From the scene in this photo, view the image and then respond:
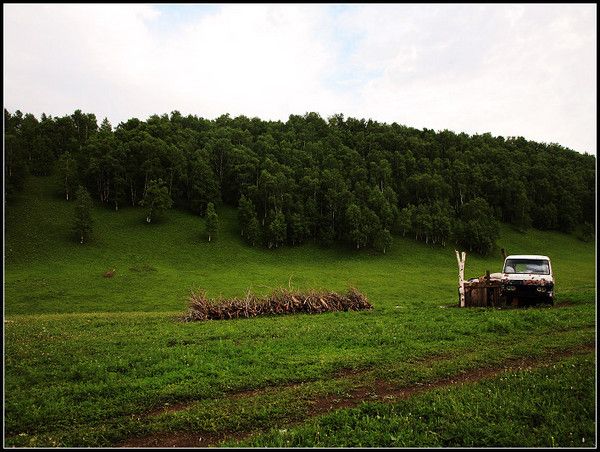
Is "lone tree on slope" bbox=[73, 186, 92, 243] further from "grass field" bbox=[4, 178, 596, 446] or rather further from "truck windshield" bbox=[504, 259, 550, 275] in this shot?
"truck windshield" bbox=[504, 259, 550, 275]

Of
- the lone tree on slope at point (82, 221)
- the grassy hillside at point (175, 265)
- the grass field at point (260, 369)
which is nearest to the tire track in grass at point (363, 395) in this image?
the grass field at point (260, 369)

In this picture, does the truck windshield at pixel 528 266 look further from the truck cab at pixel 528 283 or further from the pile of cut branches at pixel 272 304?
the pile of cut branches at pixel 272 304

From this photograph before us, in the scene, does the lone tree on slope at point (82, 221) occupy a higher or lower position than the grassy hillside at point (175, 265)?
higher

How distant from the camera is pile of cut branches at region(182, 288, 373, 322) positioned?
27.2 meters

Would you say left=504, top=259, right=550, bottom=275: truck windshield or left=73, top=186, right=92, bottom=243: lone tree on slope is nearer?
left=504, top=259, right=550, bottom=275: truck windshield

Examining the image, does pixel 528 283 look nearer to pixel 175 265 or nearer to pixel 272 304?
pixel 272 304

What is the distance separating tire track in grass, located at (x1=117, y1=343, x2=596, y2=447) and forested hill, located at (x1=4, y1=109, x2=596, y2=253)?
87315 millimetres

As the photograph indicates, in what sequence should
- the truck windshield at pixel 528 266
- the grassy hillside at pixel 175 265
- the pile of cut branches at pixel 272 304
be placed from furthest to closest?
the grassy hillside at pixel 175 265, the truck windshield at pixel 528 266, the pile of cut branches at pixel 272 304

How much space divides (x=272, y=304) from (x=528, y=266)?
1858cm

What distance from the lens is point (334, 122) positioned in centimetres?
18700

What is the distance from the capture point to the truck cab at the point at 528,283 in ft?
90.7

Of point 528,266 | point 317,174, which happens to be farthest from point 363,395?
point 317,174

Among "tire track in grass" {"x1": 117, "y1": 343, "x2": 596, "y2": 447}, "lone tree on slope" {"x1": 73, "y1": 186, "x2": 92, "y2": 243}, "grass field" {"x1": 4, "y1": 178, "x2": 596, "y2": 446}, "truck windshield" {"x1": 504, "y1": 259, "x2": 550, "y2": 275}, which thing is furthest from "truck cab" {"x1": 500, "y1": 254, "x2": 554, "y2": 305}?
"lone tree on slope" {"x1": 73, "y1": 186, "x2": 92, "y2": 243}

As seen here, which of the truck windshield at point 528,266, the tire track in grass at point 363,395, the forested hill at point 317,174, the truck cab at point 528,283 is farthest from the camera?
the forested hill at point 317,174
